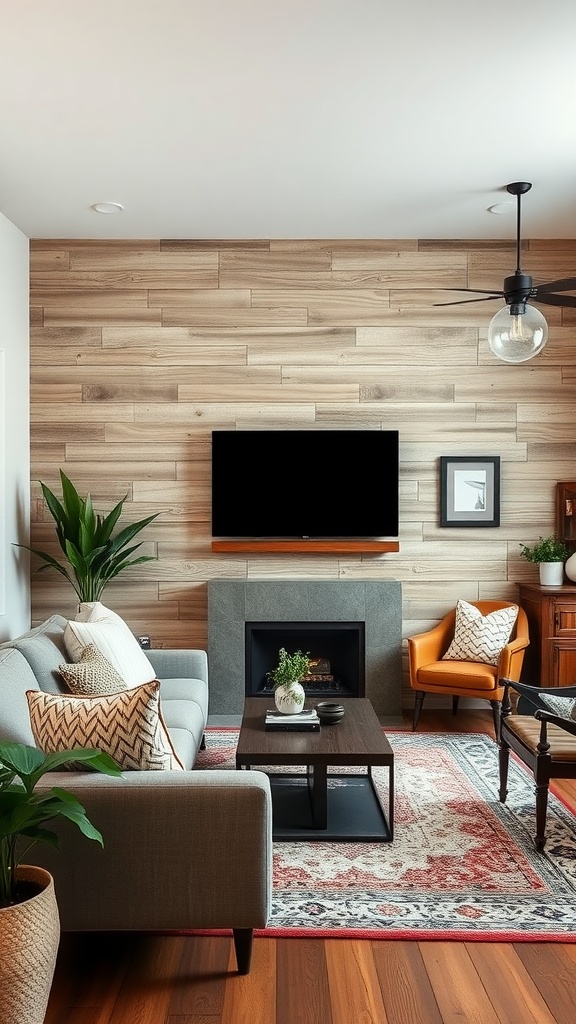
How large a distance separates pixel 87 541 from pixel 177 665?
3.60ft

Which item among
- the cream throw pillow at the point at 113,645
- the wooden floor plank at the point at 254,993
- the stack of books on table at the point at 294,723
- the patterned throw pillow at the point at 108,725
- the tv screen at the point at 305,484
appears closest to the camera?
the wooden floor plank at the point at 254,993

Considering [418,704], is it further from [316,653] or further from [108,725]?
[108,725]

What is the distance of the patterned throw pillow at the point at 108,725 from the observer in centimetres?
250

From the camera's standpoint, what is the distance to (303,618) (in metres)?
5.35

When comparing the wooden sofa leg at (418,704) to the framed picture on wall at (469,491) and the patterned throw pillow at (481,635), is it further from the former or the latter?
the framed picture on wall at (469,491)

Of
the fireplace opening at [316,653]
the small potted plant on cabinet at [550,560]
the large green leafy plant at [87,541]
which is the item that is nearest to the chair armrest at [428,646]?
the fireplace opening at [316,653]

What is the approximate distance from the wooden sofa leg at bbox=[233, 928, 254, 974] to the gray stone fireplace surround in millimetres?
2875

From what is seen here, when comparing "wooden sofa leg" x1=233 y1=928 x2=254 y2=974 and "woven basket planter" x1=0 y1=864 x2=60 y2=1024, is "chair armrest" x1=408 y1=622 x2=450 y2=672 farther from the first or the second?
"woven basket planter" x1=0 y1=864 x2=60 y2=1024

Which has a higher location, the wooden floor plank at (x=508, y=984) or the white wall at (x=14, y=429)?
the white wall at (x=14, y=429)

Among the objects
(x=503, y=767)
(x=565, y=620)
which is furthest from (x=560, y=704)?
(x=565, y=620)

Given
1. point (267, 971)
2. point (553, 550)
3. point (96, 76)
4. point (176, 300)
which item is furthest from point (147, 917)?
point (176, 300)

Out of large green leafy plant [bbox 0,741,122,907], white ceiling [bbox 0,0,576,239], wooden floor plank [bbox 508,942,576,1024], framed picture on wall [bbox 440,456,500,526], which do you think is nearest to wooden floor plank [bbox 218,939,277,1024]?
large green leafy plant [bbox 0,741,122,907]

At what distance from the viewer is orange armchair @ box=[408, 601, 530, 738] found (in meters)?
4.87

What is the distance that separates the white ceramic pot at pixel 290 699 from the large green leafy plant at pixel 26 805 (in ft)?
5.80
